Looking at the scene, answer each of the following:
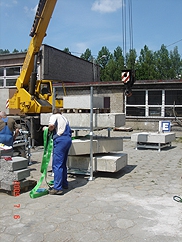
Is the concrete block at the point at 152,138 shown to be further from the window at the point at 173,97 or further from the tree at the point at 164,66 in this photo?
the tree at the point at 164,66

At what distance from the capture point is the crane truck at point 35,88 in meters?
13.0

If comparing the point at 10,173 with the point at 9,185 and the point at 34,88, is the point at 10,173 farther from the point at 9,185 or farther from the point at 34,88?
the point at 34,88

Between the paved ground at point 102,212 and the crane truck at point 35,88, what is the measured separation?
613cm

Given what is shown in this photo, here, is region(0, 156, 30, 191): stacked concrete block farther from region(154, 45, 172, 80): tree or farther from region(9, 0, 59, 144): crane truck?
region(154, 45, 172, 80): tree

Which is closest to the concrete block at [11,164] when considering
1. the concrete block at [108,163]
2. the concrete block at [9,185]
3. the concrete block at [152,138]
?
the concrete block at [9,185]

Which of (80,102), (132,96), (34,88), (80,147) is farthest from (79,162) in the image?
(132,96)

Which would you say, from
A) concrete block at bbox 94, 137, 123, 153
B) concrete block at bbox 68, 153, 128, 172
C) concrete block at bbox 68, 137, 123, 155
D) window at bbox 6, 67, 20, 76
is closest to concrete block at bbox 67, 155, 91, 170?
concrete block at bbox 68, 153, 128, 172

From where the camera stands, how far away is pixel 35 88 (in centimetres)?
1403

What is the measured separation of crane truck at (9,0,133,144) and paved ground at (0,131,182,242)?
613 cm

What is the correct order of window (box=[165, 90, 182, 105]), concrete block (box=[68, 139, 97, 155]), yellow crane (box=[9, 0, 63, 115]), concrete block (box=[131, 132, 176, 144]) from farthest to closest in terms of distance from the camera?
1. window (box=[165, 90, 182, 105])
2. yellow crane (box=[9, 0, 63, 115])
3. concrete block (box=[131, 132, 176, 144])
4. concrete block (box=[68, 139, 97, 155])

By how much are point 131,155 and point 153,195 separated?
4.53 m

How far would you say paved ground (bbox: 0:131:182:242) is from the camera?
3.90 meters

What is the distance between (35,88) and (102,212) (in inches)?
404

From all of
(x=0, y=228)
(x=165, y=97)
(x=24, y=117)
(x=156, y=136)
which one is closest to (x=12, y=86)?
(x=24, y=117)
